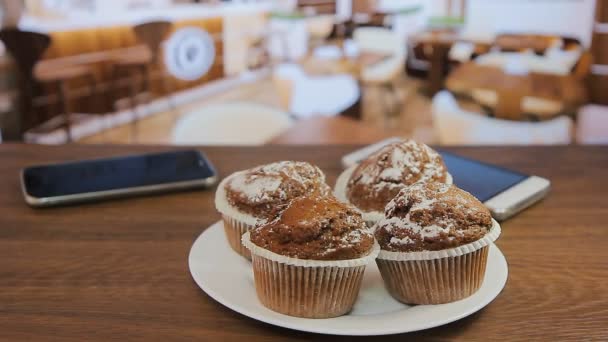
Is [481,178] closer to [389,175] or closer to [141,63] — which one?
[389,175]

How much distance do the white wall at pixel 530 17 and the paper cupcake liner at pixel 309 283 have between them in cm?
684

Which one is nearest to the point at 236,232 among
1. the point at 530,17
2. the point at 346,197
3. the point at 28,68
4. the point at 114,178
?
the point at 346,197

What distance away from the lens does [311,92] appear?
3.77 metres

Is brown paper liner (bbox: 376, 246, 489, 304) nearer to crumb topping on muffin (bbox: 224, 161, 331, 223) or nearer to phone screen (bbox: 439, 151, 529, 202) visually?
crumb topping on muffin (bbox: 224, 161, 331, 223)

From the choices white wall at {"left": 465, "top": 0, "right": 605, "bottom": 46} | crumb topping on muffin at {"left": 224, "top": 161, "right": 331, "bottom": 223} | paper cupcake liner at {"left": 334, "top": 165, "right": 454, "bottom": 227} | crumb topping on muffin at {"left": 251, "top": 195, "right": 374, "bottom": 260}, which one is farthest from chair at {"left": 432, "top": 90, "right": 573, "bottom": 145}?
white wall at {"left": 465, "top": 0, "right": 605, "bottom": 46}

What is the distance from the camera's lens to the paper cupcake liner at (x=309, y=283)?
652 millimetres

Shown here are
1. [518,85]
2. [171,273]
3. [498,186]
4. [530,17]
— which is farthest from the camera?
[530,17]

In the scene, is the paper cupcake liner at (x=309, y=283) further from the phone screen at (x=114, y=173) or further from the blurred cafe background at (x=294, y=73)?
the blurred cafe background at (x=294, y=73)

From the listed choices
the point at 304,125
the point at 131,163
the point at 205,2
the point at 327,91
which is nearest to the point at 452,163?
the point at 131,163

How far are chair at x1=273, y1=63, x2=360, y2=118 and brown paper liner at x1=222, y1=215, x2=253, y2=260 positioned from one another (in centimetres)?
271

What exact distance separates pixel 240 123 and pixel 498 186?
1195mm

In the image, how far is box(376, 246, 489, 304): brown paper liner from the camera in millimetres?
675

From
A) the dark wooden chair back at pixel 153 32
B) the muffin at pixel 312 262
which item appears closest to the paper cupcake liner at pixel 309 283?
the muffin at pixel 312 262

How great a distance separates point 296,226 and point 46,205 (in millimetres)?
576
